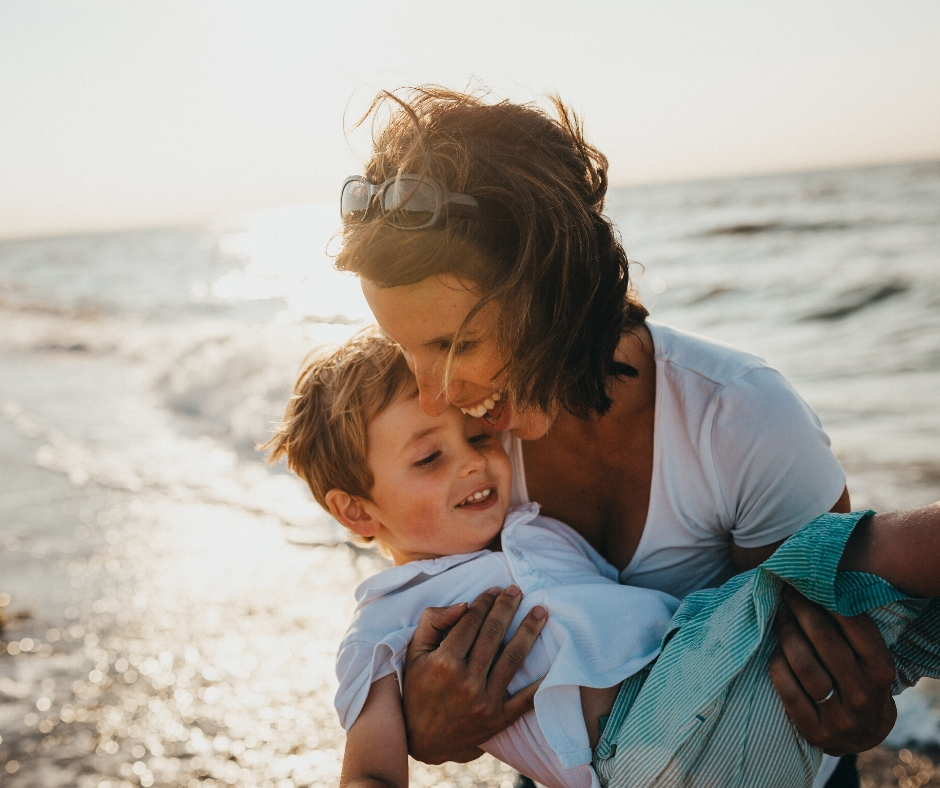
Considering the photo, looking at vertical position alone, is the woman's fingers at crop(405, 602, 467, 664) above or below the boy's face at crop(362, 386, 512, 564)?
below

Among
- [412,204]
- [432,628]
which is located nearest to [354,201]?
[412,204]

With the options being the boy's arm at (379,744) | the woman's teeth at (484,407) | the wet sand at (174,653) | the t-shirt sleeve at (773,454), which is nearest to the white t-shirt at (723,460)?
the t-shirt sleeve at (773,454)

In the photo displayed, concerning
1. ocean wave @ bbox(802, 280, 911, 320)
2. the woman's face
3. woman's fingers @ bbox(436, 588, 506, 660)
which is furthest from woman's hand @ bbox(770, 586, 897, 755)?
ocean wave @ bbox(802, 280, 911, 320)

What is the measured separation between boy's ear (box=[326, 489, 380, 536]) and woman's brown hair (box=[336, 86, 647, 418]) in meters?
0.75

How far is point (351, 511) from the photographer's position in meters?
2.45

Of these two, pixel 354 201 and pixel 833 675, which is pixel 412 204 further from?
pixel 833 675

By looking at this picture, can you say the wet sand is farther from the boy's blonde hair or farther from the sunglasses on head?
the sunglasses on head

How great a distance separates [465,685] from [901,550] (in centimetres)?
99

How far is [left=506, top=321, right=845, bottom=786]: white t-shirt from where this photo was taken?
6.18ft

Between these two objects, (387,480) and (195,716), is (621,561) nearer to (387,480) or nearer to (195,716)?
(387,480)

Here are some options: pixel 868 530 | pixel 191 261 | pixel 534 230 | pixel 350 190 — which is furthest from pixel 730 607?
pixel 191 261

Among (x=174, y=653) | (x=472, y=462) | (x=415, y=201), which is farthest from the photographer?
(x=174, y=653)

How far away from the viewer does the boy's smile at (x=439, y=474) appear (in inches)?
88.1

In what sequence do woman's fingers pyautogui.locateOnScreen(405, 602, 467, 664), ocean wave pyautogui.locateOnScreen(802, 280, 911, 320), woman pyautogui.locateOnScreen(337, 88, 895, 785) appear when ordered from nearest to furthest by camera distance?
woman pyautogui.locateOnScreen(337, 88, 895, 785) < woman's fingers pyautogui.locateOnScreen(405, 602, 467, 664) < ocean wave pyautogui.locateOnScreen(802, 280, 911, 320)
